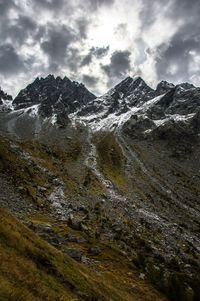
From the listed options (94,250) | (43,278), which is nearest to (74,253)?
(94,250)

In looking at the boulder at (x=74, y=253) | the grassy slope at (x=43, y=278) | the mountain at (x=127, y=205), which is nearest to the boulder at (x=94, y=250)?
the mountain at (x=127, y=205)

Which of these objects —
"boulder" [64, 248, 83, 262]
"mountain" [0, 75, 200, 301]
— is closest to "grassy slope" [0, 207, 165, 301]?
"mountain" [0, 75, 200, 301]

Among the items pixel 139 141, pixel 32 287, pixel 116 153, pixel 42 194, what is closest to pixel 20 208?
pixel 42 194

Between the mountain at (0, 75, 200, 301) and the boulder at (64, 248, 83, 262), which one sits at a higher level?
the mountain at (0, 75, 200, 301)

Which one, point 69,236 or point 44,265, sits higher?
point 44,265

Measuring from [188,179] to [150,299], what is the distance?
2502 inches

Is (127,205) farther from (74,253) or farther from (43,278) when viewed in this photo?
(43,278)

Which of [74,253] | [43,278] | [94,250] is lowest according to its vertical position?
[94,250]

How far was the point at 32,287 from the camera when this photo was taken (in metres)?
6.25

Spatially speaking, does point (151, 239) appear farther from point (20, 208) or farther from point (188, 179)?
point (188, 179)

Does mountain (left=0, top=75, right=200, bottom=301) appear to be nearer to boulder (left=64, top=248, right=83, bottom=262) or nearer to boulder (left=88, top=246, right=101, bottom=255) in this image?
boulder (left=88, top=246, right=101, bottom=255)

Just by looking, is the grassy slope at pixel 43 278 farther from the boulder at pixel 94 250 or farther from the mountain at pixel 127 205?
the boulder at pixel 94 250

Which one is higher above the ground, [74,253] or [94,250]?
[74,253]

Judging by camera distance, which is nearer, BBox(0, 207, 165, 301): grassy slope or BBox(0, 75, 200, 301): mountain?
BBox(0, 207, 165, 301): grassy slope
